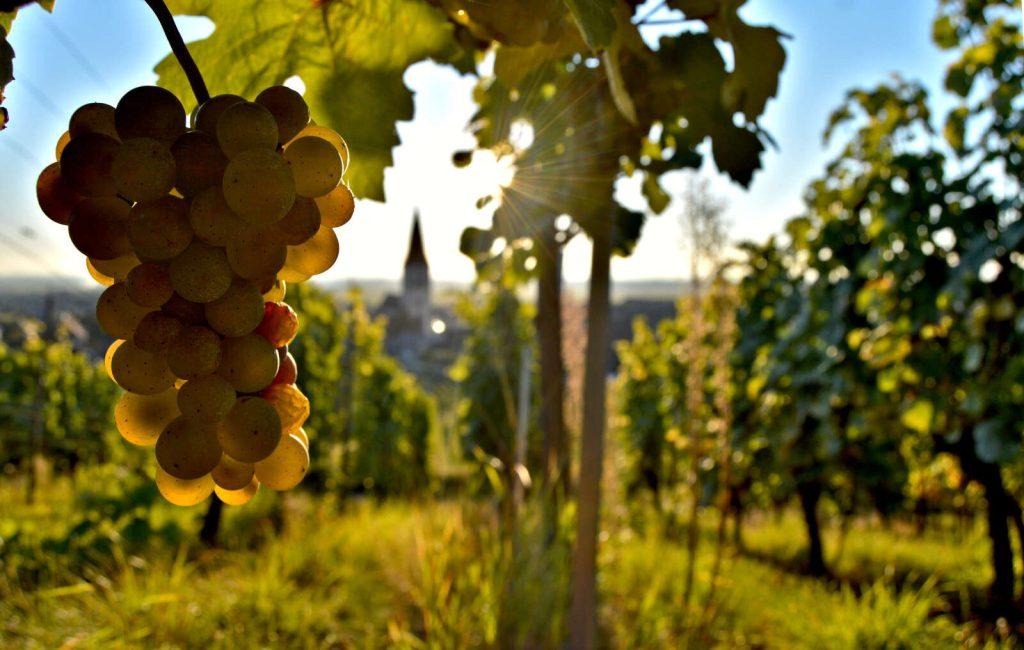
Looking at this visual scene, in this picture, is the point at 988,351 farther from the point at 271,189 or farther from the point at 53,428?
the point at 53,428

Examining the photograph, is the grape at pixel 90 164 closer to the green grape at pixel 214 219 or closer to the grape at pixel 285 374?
the green grape at pixel 214 219

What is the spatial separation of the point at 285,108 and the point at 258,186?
6 cm

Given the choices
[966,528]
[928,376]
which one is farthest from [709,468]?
[966,528]

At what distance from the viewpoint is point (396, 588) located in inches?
175

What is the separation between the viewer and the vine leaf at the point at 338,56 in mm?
669

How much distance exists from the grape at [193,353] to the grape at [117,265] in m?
0.08

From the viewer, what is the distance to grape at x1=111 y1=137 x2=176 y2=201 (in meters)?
0.42

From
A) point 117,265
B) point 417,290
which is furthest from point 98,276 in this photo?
point 417,290

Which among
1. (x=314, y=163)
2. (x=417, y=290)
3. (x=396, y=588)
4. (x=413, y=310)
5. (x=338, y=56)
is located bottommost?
(x=396, y=588)

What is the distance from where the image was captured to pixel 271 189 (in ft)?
1.39

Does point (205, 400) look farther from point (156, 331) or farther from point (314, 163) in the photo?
point (314, 163)

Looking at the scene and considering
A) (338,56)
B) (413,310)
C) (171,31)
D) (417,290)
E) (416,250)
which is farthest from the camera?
(417,290)

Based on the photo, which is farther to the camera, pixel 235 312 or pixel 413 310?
pixel 413 310

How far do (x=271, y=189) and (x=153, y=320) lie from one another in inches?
4.4
